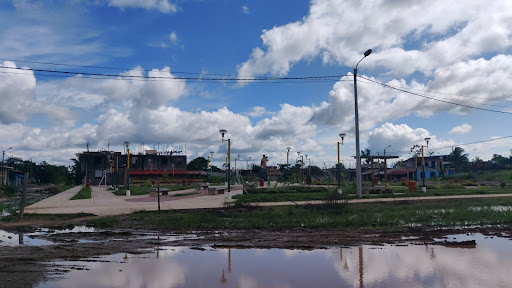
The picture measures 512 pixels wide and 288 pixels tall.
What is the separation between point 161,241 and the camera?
12469mm

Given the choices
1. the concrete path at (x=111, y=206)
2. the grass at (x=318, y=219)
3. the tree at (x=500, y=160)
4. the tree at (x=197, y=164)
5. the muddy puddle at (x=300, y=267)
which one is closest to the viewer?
the muddy puddle at (x=300, y=267)

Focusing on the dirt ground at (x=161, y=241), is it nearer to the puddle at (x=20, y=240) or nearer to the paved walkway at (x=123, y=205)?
the puddle at (x=20, y=240)

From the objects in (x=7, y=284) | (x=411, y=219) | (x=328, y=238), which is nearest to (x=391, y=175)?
(x=411, y=219)

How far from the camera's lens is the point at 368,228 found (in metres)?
14.5

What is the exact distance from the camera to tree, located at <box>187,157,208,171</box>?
125250 millimetres

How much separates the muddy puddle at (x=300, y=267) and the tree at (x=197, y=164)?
378 feet

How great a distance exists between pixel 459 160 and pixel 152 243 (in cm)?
9669

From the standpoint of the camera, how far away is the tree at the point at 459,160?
91650 mm

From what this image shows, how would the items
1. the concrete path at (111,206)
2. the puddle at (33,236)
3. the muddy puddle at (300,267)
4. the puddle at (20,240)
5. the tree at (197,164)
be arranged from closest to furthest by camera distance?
1. the muddy puddle at (300,267)
2. the puddle at (20,240)
3. the puddle at (33,236)
4. the concrete path at (111,206)
5. the tree at (197,164)

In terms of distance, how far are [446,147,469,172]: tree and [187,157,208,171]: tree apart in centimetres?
7227

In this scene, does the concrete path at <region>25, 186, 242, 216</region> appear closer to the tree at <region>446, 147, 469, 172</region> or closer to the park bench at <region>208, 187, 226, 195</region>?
the park bench at <region>208, 187, 226, 195</region>

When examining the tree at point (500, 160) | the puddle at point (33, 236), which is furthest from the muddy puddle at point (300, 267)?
the tree at point (500, 160)

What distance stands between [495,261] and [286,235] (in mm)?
6146

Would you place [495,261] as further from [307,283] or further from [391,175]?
[391,175]
